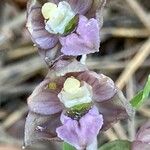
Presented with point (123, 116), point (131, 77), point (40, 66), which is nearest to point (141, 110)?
point (131, 77)

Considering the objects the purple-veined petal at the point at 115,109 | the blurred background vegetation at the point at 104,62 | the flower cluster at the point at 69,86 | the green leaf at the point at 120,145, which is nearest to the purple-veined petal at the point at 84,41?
the flower cluster at the point at 69,86

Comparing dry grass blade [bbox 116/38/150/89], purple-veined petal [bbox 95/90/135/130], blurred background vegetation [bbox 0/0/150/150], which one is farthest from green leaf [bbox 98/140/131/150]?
dry grass blade [bbox 116/38/150/89]

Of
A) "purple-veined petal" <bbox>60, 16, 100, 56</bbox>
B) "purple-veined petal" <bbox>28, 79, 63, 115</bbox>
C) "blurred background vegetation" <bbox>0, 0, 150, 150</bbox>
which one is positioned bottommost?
"blurred background vegetation" <bbox>0, 0, 150, 150</bbox>

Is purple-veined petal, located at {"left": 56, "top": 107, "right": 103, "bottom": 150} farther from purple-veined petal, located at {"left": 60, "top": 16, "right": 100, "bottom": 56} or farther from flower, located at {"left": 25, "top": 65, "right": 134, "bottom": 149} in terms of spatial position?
purple-veined petal, located at {"left": 60, "top": 16, "right": 100, "bottom": 56}

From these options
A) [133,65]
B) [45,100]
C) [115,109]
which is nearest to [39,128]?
[45,100]

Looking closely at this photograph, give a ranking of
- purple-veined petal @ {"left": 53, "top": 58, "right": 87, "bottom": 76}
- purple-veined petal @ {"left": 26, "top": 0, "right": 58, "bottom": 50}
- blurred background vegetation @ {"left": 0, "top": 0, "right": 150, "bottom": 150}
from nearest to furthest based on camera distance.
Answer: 1. purple-veined petal @ {"left": 53, "top": 58, "right": 87, "bottom": 76}
2. purple-veined petal @ {"left": 26, "top": 0, "right": 58, "bottom": 50}
3. blurred background vegetation @ {"left": 0, "top": 0, "right": 150, "bottom": 150}
